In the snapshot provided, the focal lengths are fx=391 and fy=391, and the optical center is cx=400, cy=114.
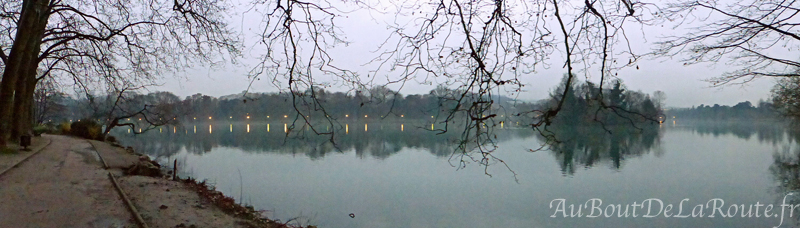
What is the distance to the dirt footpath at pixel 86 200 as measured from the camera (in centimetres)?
471

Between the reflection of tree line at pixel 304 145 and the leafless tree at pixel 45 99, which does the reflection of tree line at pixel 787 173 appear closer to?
Result: the reflection of tree line at pixel 304 145

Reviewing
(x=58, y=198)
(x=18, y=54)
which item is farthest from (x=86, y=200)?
(x=18, y=54)

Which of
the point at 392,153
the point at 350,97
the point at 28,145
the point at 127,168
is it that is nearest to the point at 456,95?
the point at 350,97

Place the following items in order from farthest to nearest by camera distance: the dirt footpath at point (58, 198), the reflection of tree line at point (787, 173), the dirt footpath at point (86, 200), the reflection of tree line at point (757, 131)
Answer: the reflection of tree line at point (757, 131)
the reflection of tree line at point (787, 173)
the dirt footpath at point (86, 200)
the dirt footpath at point (58, 198)

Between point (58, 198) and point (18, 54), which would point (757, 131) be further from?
point (18, 54)

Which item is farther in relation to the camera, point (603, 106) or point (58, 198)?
point (58, 198)

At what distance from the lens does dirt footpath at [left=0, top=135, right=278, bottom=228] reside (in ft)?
15.4

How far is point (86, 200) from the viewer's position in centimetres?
557

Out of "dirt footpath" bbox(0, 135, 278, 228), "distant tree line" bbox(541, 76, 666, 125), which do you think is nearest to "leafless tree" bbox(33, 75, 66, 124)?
"dirt footpath" bbox(0, 135, 278, 228)

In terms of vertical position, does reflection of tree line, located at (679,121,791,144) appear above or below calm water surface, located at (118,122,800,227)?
above

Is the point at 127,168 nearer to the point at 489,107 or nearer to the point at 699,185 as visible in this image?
the point at 489,107

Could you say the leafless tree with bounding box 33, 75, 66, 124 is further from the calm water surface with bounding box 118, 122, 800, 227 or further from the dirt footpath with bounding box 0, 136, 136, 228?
the dirt footpath with bounding box 0, 136, 136, 228

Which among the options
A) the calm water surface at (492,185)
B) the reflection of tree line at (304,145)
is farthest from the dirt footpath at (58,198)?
the reflection of tree line at (304,145)

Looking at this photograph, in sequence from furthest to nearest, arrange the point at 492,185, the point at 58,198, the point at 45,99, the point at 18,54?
the point at 45,99
the point at 492,185
the point at 18,54
the point at 58,198
